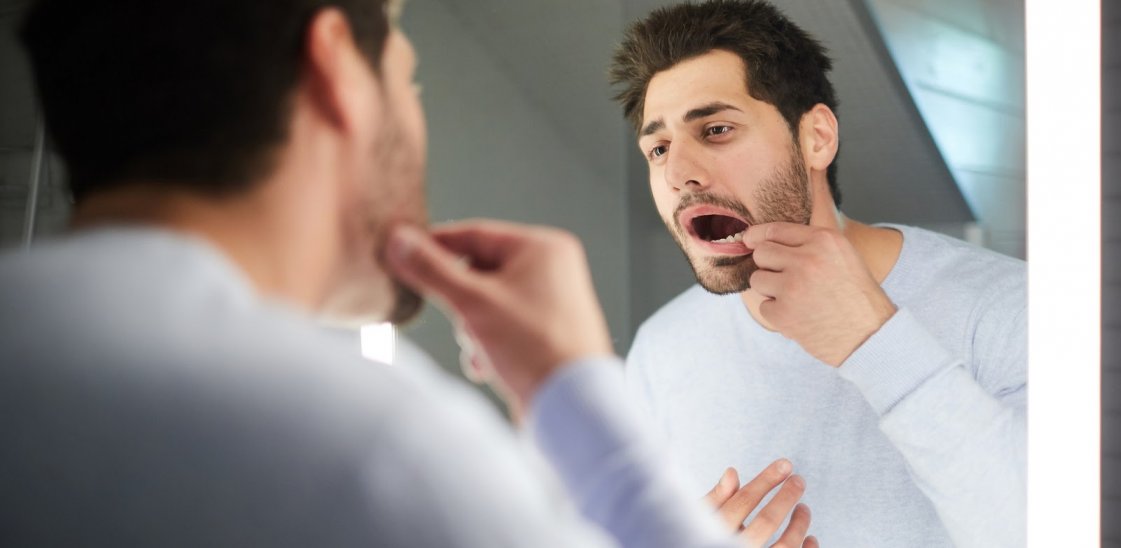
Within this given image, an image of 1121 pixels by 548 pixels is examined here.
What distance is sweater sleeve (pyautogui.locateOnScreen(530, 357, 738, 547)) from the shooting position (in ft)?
2.41

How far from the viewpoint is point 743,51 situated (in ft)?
5.57

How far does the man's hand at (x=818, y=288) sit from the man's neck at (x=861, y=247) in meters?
0.01

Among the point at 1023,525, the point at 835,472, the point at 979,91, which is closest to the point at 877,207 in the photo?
the point at 979,91

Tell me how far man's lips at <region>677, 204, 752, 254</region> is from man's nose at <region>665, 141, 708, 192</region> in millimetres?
41

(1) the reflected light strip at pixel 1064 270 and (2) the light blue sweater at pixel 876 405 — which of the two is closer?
(2) the light blue sweater at pixel 876 405

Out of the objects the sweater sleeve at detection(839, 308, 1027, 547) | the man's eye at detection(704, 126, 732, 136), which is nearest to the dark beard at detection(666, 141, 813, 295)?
the man's eye at detection(704, 126, 732, 136)

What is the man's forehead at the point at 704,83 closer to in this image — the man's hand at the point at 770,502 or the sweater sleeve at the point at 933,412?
the sweater sleeve at the point at 933,412

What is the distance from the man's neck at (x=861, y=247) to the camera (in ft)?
5.66

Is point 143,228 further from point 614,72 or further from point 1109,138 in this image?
point 1109,138

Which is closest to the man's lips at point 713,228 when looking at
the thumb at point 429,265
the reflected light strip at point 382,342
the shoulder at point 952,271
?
the shoulder at point 952,271

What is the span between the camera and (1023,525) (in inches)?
71.6

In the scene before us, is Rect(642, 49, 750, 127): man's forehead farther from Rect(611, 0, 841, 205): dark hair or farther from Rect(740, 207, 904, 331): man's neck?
Rect(740, 207, 904, 331): man's neck

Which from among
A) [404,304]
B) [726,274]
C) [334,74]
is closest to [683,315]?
[726,274]

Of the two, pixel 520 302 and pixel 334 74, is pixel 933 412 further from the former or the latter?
pixel 334 74
